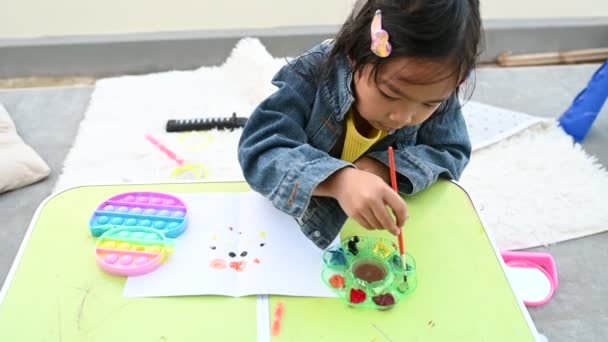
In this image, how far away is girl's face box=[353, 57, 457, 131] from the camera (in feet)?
2.09

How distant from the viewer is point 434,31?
Answer: 60 centimetres

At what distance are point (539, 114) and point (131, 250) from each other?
1.51 meters

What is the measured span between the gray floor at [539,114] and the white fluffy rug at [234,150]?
5 centimetres

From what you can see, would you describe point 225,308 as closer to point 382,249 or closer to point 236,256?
point 236,256

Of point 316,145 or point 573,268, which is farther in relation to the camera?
point 573,268

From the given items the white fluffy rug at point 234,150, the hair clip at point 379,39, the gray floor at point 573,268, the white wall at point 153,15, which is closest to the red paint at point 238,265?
the hair clip at point 379,39

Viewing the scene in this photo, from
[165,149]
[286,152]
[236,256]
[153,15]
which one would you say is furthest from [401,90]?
[153,15]

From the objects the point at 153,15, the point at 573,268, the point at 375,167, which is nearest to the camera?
the point at 375,167

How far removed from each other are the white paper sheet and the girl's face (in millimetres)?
199

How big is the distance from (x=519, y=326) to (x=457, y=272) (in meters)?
0.10

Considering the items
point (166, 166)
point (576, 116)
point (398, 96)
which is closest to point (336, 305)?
point (398, 96)

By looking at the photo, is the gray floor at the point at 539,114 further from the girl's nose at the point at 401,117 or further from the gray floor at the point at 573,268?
the girl's nose at the point at 401,117

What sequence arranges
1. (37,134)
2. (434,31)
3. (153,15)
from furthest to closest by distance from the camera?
(153,15), (37,134), (434,31)

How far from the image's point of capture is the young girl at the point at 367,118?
624 mm
